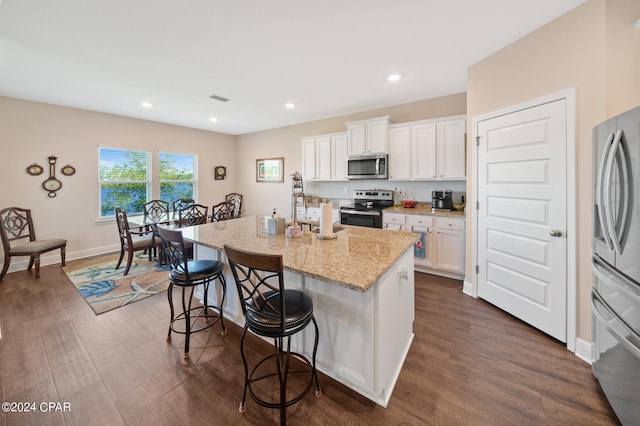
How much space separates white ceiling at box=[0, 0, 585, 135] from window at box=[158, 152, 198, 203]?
1764 mm

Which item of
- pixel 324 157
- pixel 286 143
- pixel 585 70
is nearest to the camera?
pixel 585 70

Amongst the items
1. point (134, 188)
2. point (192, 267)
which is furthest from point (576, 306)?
point (134, 188)

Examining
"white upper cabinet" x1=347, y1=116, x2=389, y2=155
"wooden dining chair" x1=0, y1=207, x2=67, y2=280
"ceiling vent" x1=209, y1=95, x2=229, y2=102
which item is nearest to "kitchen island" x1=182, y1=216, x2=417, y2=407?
"white upper cabinet" x1=347, y1=116, x2=389, y2=155

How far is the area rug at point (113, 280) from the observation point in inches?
117

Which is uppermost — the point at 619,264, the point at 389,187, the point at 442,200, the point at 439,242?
the point at 389,187

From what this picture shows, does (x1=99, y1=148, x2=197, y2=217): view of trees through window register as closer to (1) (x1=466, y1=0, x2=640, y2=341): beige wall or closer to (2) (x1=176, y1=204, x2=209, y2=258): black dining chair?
(2) (x1=176, y1=204, x2=209, y2=258): black dining chair

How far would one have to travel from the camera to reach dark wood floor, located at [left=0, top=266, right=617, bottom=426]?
1.50 m

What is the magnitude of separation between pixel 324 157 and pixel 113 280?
3905mm

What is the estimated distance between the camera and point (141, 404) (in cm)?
159

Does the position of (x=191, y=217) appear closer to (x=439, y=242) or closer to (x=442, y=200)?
(x=439, y=242)

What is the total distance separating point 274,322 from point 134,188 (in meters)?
5.46

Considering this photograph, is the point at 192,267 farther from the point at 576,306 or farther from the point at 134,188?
the point at 134,188

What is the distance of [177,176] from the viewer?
235 inches

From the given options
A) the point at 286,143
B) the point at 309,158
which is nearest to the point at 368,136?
the point at 309,158
